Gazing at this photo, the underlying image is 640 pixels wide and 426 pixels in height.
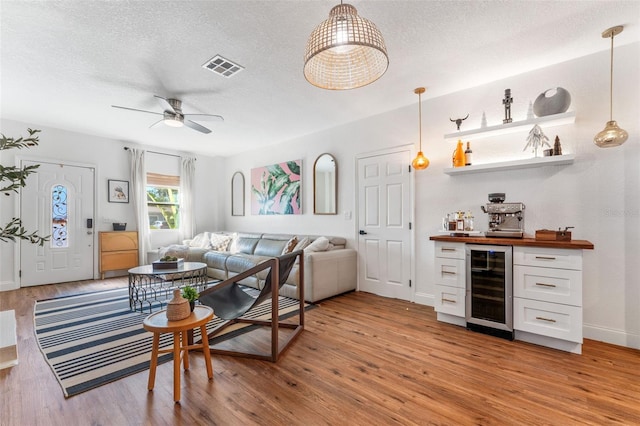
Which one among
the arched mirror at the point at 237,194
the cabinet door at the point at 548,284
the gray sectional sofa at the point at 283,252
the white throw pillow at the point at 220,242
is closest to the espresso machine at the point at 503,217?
the cabinet door at the point at 548,284

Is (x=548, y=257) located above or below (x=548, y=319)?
above

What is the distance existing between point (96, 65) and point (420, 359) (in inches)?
162

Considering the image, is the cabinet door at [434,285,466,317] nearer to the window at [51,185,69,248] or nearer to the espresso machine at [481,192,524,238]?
the espresso machine at [481,192,524,238]

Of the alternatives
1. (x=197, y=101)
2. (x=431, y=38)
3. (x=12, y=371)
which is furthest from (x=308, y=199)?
(x=12, y=371)

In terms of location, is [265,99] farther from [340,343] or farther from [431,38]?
[340,343]

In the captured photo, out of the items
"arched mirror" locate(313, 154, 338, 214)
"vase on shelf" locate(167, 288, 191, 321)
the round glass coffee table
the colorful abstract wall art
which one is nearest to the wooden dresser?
the round glass coffee table

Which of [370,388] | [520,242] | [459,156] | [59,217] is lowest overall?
[370,388]

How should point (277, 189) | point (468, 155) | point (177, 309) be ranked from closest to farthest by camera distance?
1. point (177, 309)
2. point (468, 155)
3. point (277, 189)

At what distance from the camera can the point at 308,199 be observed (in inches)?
211

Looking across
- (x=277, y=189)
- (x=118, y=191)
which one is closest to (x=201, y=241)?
(x=118, y=191)

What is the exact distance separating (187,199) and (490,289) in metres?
6.11

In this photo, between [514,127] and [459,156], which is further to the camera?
[459,156]

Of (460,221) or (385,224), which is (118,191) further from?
(460,221)

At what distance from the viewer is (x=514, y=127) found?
9.98 feet
